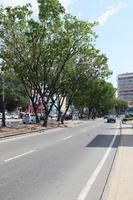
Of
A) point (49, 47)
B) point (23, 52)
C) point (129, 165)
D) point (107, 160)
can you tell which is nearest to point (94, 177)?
point (129, 165)

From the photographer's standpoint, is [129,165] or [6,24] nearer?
[129,165]

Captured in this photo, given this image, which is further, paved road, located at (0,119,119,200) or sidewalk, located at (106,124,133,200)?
paved road, located at (0,119,119,200)

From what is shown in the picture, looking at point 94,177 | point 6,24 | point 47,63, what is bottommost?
point 94,177

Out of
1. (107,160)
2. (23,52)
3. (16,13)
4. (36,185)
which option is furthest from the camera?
(23,52)

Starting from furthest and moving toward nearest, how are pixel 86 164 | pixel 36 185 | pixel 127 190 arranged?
pixel 86 164
pixel 36 185
pixel 127 190

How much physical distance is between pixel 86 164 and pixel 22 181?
329 centimetres

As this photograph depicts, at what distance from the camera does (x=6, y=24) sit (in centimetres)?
3134

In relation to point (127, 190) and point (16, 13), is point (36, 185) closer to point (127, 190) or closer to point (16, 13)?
point (127, 190)

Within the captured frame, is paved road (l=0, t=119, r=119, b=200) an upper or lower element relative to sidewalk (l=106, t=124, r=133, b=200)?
lower

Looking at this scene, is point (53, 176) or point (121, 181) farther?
point (53, 176)

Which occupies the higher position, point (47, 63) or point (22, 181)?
point (47, 63)

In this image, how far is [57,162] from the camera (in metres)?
10.7

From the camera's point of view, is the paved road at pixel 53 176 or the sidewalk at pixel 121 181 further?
the paved road at pixel 53 176

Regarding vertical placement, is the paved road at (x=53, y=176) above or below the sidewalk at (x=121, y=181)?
below
